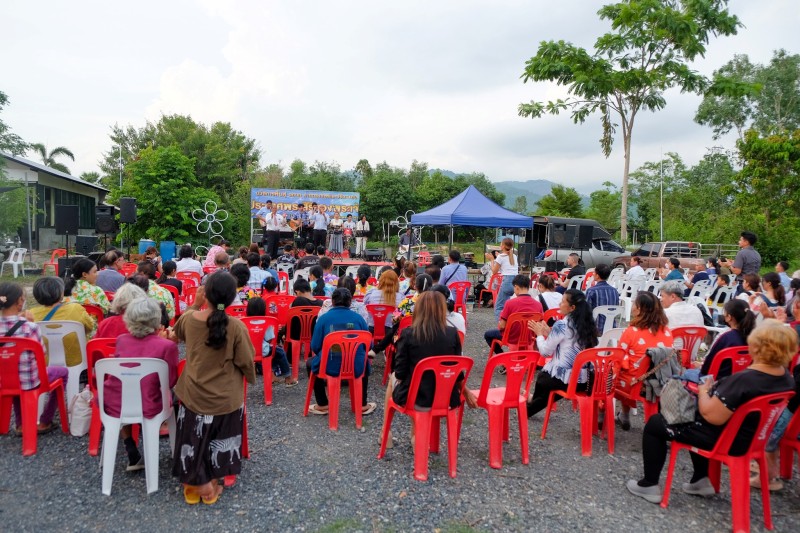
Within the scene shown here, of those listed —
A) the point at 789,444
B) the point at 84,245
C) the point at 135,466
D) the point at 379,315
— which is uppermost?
the point at 84,245

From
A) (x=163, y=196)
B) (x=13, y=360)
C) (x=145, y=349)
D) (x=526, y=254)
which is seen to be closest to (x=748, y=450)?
(x=145, y=349)

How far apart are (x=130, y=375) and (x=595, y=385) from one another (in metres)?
2.95

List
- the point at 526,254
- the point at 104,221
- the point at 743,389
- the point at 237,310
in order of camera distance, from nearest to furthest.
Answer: the point at 743,389 → the point at 237,310 → the point at 104,221 → the point at 526,254

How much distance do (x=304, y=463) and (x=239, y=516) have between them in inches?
26.9

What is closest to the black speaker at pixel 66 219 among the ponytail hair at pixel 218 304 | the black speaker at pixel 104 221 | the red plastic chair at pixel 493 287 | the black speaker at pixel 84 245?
the black speaker at pixel 104 221

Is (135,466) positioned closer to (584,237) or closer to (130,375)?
(130,375)

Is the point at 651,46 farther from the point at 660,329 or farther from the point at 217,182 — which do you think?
the point at 217,182

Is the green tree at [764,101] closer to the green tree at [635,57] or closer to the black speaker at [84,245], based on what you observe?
the green tree at [635,57]

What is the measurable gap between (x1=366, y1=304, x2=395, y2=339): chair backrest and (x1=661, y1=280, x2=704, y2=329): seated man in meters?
2.59

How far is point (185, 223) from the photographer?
17422 mm

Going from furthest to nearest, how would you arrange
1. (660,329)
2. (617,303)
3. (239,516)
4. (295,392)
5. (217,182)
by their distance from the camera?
(217,182) < (617,303) < (295,392) < (660,329) < (239,516)

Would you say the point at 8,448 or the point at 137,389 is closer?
the point at 137,389

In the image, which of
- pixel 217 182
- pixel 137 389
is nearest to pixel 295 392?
pixel 137 389

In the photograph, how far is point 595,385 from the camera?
3.65m
